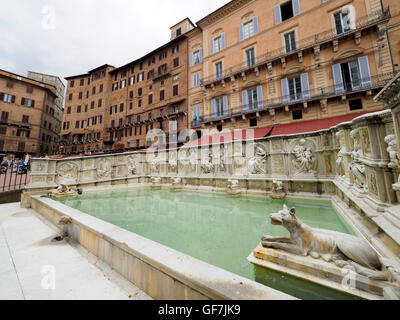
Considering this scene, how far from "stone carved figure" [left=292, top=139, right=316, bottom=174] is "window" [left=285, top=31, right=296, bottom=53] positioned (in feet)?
41.6

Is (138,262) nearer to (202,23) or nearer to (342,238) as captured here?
(342,238)

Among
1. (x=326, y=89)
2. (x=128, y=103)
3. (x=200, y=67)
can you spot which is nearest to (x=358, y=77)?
(x=326, y=89)

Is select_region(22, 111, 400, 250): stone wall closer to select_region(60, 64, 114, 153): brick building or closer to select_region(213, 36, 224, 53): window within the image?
select_region(213, 36, 224, 53): window

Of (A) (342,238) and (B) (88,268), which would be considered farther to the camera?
(B) (88,268)

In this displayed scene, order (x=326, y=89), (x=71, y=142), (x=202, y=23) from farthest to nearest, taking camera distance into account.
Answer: (x=71, y=142) < (x=202, y=23) < (x=326, y=89)

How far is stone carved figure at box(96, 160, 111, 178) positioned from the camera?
9916 mm

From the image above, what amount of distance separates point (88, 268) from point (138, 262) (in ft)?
3.08

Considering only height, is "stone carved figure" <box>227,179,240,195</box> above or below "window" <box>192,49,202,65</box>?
below

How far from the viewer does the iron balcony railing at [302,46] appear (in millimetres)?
11320

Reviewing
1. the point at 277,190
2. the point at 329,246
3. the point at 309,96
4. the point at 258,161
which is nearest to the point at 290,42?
the point at 309,96

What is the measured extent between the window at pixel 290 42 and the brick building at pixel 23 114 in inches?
1649

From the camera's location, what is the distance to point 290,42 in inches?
573

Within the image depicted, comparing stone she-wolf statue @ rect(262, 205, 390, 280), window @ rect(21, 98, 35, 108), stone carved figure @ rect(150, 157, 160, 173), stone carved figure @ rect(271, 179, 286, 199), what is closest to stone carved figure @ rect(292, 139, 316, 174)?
stone carved figure @ rect(271, 179, 286, 199)
